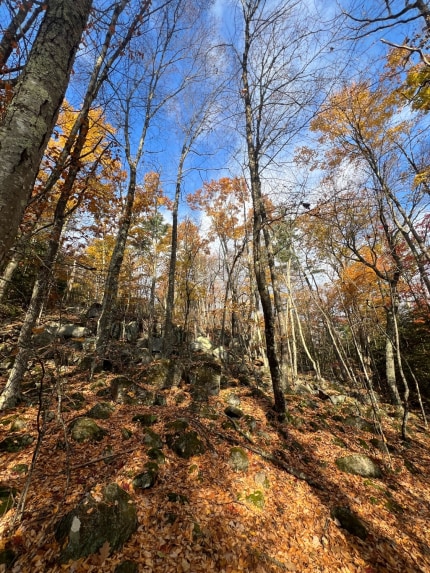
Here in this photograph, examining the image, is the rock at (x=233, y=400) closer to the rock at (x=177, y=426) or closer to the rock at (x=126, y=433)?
the rock at (x=177, y=426)

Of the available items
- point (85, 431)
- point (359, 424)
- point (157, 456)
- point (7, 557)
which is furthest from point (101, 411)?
point (359, 424)

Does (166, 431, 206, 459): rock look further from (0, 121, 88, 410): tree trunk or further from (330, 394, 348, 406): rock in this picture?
(330, 394, 348, 406): rock

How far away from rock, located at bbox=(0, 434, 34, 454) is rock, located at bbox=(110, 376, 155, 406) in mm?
2310

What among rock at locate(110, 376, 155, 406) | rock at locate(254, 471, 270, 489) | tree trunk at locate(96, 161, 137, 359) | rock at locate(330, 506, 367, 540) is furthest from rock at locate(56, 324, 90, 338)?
rock at locate(330, 506, 367, 540)

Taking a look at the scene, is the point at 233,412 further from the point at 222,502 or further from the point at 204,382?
the point at 222,502

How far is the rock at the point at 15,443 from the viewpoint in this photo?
3.86 metres

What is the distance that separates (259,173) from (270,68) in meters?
2.88

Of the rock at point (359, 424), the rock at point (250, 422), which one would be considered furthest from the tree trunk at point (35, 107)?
the rock at point (359, 424)

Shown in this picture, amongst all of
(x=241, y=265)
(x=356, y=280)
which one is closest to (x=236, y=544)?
(x=356, y=280)

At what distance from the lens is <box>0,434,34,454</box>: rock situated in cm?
386

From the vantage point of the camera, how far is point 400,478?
543 cm

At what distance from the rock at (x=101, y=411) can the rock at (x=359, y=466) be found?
→ 5446mm

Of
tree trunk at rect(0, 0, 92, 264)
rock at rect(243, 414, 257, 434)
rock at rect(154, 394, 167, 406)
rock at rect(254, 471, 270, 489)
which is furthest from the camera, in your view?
rock at rect(154, 394, 167, 406)

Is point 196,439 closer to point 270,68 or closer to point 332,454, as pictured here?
point 332,454
